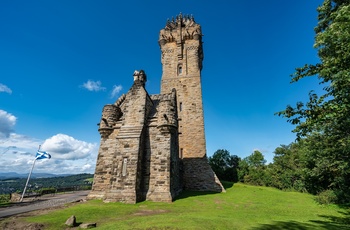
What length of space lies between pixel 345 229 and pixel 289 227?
2.26 m

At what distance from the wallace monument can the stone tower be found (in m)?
0.11

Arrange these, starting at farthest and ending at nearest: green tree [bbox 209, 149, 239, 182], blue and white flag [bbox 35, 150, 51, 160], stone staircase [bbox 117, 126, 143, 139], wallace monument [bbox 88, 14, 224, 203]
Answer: green tree [bbox 209, 149, 239, 182] → blue and white flag [bbox 35, 150, 51, 160] → stone staircase [bbox 117, 126, 143, 139] → wallace monument [bbox 88, 14, 224, 203]

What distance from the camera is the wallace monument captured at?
12992 millimetres

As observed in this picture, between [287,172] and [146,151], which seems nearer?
[146,151]

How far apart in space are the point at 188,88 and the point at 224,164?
67.9 feet

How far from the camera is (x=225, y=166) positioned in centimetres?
3931

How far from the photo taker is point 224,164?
3934 cm

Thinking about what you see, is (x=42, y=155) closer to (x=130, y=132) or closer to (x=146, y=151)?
(x=130, y=132)

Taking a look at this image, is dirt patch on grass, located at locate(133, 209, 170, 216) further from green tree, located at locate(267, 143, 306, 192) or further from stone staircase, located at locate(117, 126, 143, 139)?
green tree, located at locate(267, 143, 306, 192)

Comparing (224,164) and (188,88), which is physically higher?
(188,88)

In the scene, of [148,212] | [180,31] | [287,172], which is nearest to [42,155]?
[148,212]

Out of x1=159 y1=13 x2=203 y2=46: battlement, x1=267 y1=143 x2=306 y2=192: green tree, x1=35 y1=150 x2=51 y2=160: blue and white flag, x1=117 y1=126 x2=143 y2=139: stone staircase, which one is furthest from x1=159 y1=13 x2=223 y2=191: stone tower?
x1=267 y1=143 x2=306 y2=192: green tree

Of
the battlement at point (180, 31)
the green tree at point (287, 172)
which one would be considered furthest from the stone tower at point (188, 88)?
the green tree at point (287, 172)

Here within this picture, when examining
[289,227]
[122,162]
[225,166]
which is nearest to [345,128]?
[289,227]
